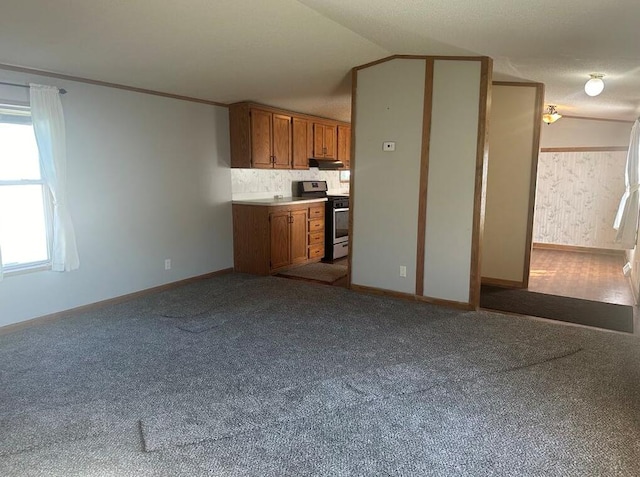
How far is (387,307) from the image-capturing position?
426cm

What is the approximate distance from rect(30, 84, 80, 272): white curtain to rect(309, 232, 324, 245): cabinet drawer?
317cm

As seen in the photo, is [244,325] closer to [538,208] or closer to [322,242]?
[322,242]

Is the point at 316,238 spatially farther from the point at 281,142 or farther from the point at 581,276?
the point at 581,276

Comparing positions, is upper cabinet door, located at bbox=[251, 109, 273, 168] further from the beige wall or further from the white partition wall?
the beige wall

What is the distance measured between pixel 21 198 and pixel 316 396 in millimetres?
3161

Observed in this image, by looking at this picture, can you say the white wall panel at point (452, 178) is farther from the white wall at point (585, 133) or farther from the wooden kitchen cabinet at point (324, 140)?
the white wall at point (585, 133)

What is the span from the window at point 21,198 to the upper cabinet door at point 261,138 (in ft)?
8.15

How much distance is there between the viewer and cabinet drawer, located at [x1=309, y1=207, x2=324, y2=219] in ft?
20.4

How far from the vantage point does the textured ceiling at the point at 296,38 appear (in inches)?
105

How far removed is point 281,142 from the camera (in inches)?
238

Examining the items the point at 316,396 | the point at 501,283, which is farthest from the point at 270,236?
the point at 316,396

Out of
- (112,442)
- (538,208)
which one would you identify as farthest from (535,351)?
(538,208)

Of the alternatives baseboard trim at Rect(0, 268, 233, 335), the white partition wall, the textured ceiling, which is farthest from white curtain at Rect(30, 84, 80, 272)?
the white partition wall

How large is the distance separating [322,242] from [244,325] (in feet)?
9.84
